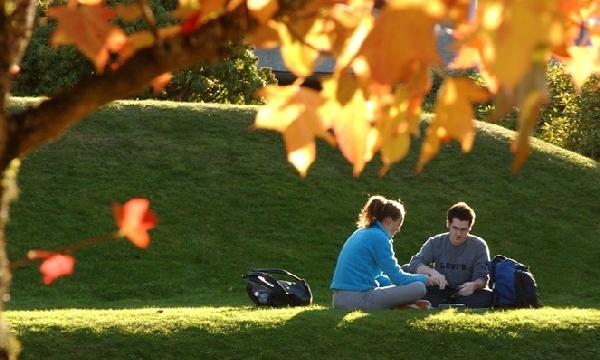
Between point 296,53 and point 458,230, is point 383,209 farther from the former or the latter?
point 296,53

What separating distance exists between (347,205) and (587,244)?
3509 mm

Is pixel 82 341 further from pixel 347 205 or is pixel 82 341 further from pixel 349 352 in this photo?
pixel 347 205

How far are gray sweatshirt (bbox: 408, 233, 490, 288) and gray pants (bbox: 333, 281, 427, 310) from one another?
0.61 meters

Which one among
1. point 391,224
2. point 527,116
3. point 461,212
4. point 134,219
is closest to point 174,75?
point 461,212

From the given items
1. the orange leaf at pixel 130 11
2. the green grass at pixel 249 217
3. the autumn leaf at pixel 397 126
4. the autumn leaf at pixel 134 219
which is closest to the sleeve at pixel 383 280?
the green grass at pixel 249 217

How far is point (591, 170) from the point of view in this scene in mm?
17953

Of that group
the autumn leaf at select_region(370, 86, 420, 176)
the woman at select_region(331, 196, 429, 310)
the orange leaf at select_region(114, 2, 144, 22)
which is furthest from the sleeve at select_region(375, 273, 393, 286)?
the autumn leaf at select_region(370, 86, 420, 176)

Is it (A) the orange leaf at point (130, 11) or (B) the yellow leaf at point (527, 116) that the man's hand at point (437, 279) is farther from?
(B) the yellow leaf at point (527, 116)

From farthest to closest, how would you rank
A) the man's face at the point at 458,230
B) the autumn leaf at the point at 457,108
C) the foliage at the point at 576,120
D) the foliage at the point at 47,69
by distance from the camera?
the foliage at the point at 47,69 → the foliage at the point at 576,120 → the man's face at the point at 458,230 → the autumn leaf at the point at 457,108

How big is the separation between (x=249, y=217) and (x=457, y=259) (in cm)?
589

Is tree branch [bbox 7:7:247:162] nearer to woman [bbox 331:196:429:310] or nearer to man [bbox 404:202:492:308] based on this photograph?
woman [bbox 331:196:429:310]

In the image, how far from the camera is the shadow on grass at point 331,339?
759 cm

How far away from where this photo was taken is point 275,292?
977 cm

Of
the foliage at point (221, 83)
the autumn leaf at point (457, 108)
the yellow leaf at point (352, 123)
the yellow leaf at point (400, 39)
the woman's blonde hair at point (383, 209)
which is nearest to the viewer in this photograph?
the yellow leaf at point (400, 39)
